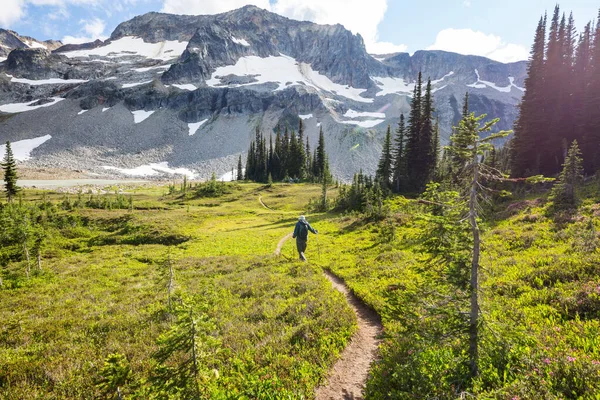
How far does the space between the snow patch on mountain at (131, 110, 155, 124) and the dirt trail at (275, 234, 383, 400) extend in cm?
20915

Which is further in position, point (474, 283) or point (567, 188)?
point (567, 188)

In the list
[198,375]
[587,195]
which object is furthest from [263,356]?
[587,195]

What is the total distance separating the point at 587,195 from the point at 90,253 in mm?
42239

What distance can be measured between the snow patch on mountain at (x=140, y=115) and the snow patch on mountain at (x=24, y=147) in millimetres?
47043

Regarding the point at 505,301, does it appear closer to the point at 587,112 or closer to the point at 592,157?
the point at 592,157

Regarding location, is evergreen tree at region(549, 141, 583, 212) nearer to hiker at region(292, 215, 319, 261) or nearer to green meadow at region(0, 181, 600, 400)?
green meadow at region(0, 181, 600, 400)

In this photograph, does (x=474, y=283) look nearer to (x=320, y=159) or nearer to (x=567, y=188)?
(x=567, y=188)

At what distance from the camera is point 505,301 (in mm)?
8711

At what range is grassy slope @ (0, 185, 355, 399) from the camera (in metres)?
6.52

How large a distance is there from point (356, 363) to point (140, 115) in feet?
724

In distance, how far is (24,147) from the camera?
144 meters

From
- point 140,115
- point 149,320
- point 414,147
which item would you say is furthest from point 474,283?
point 140,115

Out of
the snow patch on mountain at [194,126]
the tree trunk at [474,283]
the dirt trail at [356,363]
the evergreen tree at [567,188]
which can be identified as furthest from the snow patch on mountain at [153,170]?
the tree trunk at [474,283]

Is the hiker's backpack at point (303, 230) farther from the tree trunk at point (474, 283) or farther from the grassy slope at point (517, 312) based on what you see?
the tree trunk at point (474, 283)
